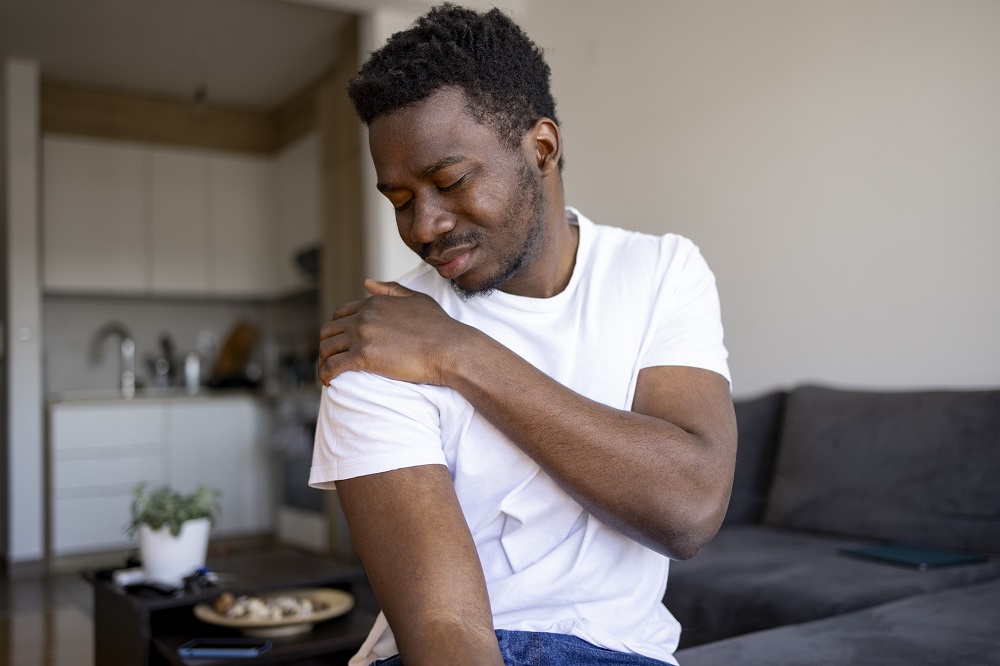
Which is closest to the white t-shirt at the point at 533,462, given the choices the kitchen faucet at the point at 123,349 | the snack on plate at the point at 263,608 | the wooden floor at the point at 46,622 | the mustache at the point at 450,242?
the mustache at the point at 450,242

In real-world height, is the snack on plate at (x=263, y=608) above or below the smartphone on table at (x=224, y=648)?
above

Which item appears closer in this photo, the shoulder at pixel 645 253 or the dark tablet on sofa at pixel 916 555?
the shoulder at pixel 645 253

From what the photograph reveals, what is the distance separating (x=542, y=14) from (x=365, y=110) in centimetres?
396

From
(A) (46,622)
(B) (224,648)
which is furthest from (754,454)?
(A) (46,622)

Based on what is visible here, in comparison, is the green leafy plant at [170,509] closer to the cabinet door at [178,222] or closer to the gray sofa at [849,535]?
the gray sofa at [849,535]

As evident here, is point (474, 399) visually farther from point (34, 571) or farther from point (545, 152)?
point (34, 571)

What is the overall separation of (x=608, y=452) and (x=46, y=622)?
12.7 feet

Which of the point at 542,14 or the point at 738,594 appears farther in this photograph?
the point at 542,14

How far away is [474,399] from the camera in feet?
3.52

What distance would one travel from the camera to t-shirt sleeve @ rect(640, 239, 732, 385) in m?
1.16

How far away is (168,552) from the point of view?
8.10 ft

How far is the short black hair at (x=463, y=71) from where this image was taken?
1.12 meters

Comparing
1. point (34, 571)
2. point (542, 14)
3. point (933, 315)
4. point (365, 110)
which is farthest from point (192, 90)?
point (365, 110)

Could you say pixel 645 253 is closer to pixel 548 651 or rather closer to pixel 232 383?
pixel 548 651
